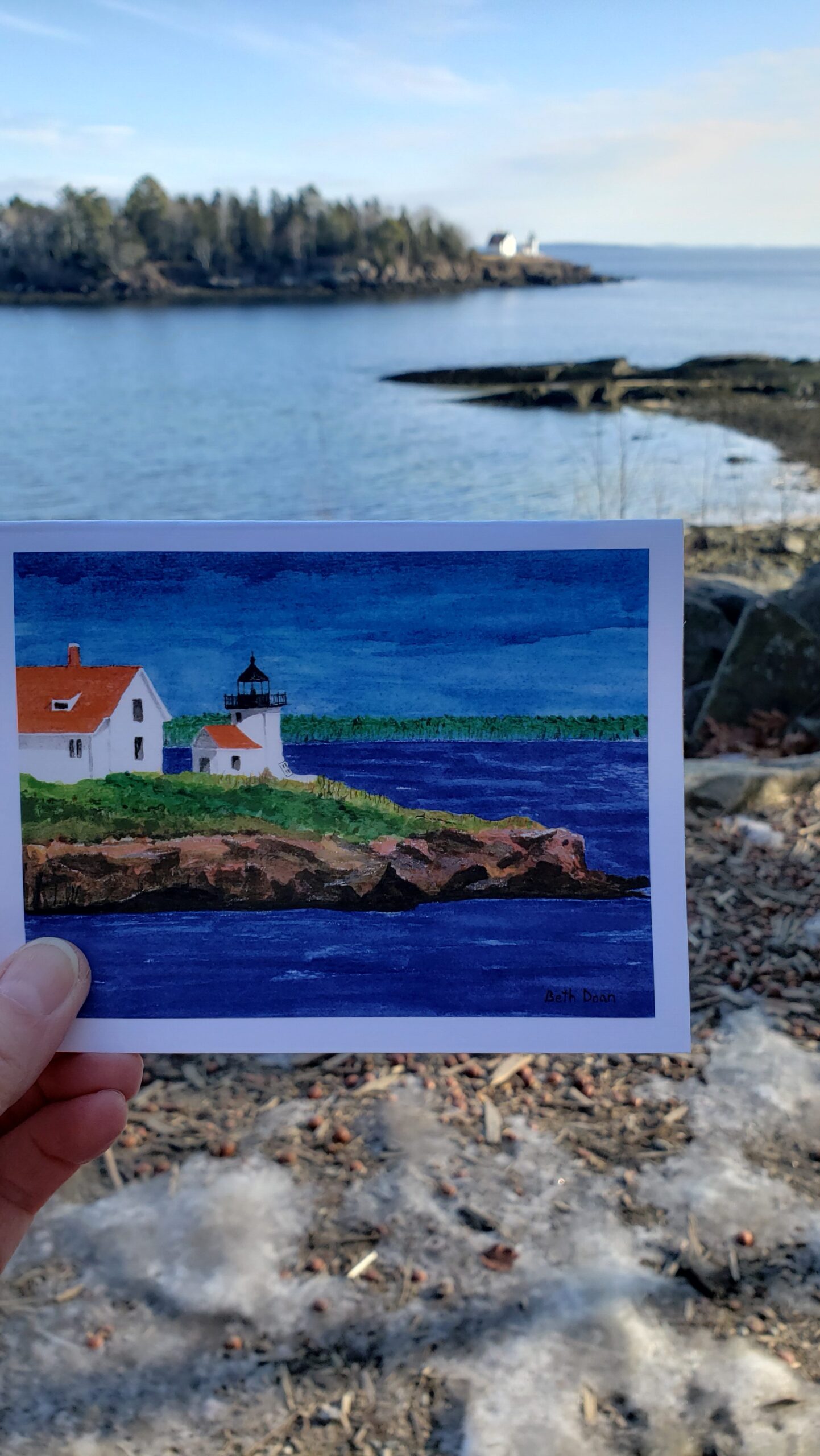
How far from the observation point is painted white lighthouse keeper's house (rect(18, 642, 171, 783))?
4.01 ft

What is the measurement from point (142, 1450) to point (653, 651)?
1.58m

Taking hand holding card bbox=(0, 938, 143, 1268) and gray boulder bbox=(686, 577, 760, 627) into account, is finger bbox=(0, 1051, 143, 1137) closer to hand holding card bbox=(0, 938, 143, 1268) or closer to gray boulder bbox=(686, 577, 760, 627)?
hand holding card bbox=(0, 938, 143, 1268)

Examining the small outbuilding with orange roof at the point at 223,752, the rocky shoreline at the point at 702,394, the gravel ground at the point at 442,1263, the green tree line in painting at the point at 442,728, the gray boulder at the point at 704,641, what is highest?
the rocky shoreline at the point at 702,394

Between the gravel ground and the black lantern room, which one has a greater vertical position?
the black lantern room

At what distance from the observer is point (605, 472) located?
755 centimetres

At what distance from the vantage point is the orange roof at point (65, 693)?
4.00ft

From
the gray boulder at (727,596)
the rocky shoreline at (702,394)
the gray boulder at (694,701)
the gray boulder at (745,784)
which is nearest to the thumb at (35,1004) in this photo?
the gray boulder at (745,784)

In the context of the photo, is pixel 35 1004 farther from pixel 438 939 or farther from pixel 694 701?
pixel 694 701

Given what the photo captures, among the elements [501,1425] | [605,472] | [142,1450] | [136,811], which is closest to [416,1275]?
[501,1425]

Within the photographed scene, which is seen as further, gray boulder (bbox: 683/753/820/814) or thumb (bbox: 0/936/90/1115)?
gray boulder (bbox: 683/753/820/814)

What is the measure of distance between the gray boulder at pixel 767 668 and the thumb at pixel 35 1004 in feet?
12.0

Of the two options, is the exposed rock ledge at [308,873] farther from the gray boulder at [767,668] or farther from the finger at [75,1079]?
the gray boulder at [767,668]

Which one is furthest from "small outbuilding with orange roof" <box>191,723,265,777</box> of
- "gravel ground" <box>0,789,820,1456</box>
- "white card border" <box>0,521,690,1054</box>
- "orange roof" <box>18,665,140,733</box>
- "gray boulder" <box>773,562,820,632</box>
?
"gray boulder" <box>773,562,820,632</box>

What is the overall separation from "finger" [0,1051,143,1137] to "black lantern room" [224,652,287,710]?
0.52 meters
